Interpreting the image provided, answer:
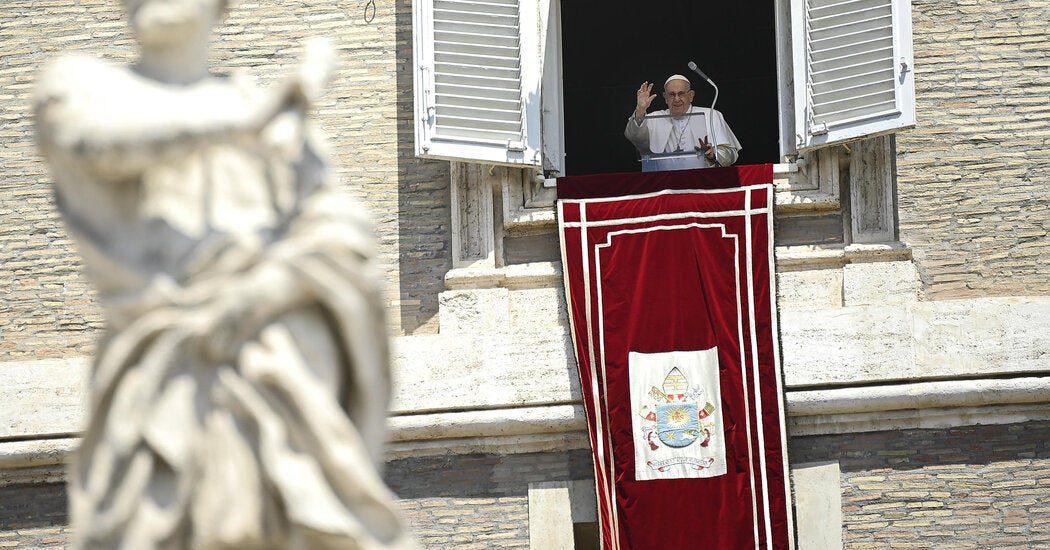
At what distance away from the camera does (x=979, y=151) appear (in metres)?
10.7

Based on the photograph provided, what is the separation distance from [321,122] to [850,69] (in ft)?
8.52

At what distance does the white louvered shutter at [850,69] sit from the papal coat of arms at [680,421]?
123cm

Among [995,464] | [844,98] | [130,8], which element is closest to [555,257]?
[844,98]

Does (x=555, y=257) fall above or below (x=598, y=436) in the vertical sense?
above

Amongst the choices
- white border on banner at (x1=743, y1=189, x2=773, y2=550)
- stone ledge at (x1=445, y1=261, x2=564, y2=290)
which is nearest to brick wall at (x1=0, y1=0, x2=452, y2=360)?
stone ledge at (x1=445, y1=261, x2=564, y2=290)

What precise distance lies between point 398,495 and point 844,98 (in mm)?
2831

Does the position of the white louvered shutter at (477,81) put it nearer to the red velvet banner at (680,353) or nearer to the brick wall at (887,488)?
the red velvet banner at (680,353)

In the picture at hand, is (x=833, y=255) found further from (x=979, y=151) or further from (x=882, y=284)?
(x=979, y=151)

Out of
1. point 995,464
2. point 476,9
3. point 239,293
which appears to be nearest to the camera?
point 239,293

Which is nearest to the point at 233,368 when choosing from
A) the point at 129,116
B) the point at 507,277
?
the point at 129,116

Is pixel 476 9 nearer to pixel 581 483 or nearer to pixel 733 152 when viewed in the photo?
pixel 733 152

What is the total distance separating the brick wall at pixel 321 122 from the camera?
11000 millimetres

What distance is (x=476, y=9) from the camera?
435 inches

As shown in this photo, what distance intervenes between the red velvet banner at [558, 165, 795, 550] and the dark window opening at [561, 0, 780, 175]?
170 inches
